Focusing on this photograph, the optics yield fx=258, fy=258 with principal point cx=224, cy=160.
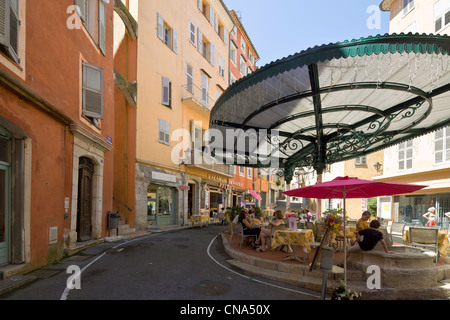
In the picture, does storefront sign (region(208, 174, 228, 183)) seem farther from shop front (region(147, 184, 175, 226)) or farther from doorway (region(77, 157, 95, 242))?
doorway (region(77, 157, 95, 242))

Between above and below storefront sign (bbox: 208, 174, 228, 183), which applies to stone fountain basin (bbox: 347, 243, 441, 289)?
below

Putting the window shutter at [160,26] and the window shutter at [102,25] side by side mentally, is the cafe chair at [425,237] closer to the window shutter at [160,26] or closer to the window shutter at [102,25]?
the window shutter at [102,25]

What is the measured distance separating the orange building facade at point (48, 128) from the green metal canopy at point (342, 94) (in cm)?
439

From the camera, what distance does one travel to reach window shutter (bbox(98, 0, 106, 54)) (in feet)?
32.3

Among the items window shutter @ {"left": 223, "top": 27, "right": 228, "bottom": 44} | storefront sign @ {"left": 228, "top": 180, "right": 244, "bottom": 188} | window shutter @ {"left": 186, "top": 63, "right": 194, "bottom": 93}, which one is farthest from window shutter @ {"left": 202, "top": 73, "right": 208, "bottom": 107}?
storefront sign @ {"left": 228, "top": 180, "right": 244, "bottom": 188}

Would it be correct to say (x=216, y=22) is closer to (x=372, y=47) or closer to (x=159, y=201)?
(x=159, y=201)

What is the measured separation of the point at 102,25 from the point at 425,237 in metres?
12.9

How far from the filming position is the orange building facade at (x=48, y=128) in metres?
5.34

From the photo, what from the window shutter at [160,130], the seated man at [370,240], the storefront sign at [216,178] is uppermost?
the window shutter at [160,130]

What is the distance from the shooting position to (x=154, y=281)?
5203mm

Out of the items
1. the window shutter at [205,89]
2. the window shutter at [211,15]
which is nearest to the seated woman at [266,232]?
the window shutter at [205,89]

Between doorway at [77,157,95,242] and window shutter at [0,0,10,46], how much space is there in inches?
189
